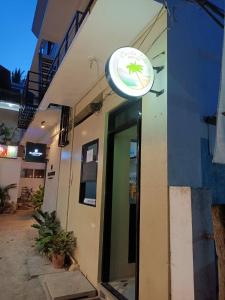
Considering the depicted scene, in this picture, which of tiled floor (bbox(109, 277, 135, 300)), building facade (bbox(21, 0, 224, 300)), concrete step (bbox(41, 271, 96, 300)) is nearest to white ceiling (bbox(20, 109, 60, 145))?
building facade (bbox(21, 0, 224, 300))

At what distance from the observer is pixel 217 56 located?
3135 mm

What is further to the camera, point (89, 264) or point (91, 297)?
→ point (89, 264)

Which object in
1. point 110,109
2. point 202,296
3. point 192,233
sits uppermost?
point 110,109

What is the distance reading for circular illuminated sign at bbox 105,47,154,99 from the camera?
2529mm

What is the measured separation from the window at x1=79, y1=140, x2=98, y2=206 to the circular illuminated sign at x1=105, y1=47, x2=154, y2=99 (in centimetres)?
182

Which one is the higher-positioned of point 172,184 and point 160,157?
point 160,157

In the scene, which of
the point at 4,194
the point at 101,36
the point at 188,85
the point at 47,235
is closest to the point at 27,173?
the point at 4,194

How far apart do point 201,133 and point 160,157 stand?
686mm

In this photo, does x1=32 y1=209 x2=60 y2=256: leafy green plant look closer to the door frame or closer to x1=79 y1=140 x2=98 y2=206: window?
x1=79 y1=140 x2=98 y2=206: window

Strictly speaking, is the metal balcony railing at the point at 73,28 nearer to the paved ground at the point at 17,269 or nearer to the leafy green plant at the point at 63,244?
the leafy green plant at the point at 63,244

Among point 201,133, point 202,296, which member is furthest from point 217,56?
point 202,296

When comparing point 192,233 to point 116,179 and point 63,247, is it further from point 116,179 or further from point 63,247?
point 63,247

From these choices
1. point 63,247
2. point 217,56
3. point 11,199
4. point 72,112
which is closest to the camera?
point 217,56

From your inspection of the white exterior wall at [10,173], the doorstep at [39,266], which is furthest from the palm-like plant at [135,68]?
the white exterior wall at [10,173]
